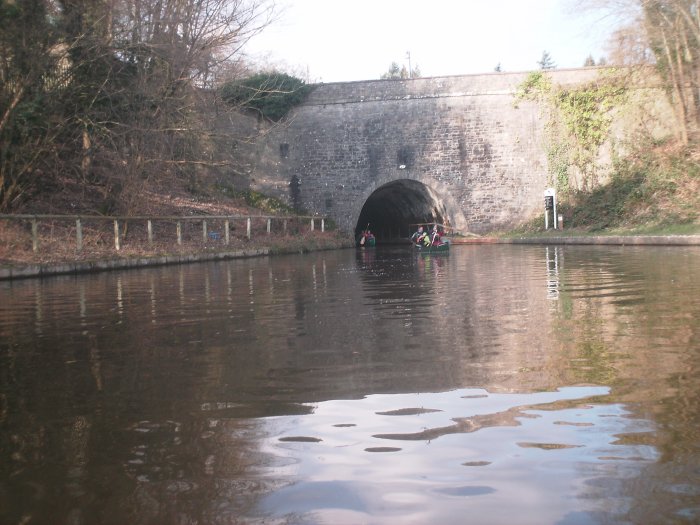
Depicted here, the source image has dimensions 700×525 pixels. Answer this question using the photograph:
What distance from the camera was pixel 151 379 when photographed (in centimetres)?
553

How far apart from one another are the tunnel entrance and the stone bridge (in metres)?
1.08

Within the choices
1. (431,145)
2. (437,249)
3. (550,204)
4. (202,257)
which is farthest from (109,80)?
(550,204)

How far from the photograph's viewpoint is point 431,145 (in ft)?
114

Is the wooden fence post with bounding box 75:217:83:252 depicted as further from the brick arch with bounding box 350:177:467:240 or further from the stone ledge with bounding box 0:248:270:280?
the brick arch with bounding box 350:177:467:240

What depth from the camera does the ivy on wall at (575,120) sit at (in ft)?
110

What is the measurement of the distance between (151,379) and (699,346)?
4175mm

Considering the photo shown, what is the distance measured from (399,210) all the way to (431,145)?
311 inches

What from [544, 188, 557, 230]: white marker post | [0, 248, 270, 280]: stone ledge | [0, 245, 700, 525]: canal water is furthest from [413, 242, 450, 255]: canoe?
[0, 245, 700, 525]: canal water

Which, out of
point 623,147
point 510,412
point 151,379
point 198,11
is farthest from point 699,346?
point 623,147

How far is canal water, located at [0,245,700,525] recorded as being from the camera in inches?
122

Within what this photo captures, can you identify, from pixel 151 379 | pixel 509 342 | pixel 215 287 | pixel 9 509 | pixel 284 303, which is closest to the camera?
pixel 9 509

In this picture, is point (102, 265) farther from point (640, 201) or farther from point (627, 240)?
point (640, 201)

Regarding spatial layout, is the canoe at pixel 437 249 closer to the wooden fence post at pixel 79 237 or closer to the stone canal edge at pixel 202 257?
the stone canal edge at pixel 202 257

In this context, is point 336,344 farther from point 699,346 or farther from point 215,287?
point 215,287
